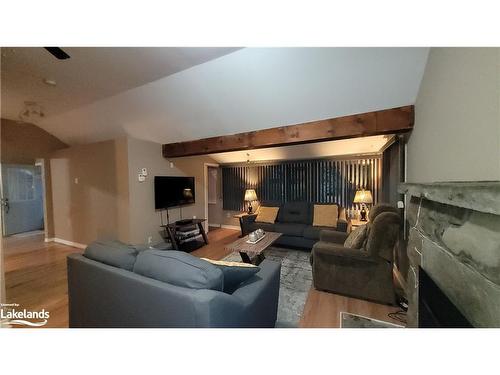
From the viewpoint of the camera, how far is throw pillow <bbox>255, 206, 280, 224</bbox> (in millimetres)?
4207

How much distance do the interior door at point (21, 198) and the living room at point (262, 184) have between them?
45mm

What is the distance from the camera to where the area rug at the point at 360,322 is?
5.39 feet

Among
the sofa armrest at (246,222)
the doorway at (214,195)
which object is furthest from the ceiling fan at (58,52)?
the doorway at (214,195)

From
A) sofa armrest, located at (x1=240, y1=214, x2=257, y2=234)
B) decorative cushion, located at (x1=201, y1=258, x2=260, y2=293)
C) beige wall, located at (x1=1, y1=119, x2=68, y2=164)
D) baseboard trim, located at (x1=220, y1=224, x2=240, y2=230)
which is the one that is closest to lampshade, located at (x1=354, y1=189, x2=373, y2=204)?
sofa armrest, located at (x1=240, y1=214, x2=257, y2=234)

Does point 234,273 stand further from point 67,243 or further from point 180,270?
point 67,243

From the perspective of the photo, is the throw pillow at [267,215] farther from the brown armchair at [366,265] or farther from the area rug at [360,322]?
the area rug at [360,322]

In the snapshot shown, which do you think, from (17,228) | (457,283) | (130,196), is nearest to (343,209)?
(457,283)

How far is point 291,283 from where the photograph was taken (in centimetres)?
240

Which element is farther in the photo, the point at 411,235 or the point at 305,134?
the point at 305,134

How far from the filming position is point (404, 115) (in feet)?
6.59

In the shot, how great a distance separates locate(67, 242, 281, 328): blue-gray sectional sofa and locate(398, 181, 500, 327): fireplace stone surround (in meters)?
0.99
